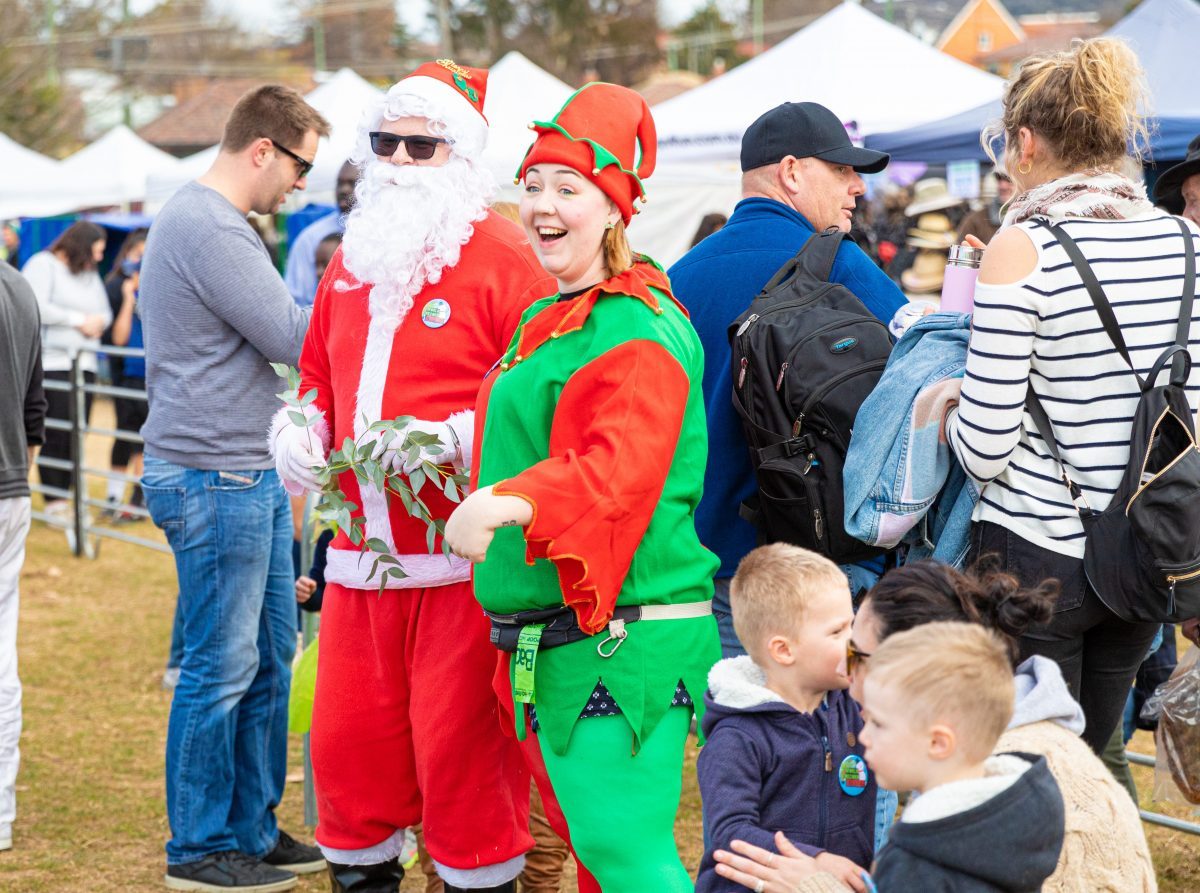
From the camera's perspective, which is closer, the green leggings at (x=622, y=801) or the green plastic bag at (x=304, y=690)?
the green leggings at (x=622, y=801)

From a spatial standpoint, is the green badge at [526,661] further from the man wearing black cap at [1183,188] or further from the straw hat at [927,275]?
the straw hat at [927,275]

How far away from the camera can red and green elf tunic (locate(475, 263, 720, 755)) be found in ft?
7.94

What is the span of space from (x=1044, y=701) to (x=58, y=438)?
9.56 meters

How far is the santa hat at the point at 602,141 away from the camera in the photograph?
2.59 m

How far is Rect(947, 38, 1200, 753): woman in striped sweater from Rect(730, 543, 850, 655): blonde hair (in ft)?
1.27

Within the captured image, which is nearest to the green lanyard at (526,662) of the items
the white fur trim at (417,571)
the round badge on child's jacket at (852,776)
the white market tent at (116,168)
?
the white fur trim at (417,571)

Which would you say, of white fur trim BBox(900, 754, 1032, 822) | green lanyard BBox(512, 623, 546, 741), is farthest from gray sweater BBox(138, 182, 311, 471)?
white fur trim BBox(900, 754, 1032, 822)

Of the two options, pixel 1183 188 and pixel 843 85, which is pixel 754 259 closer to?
pixel 1183 188

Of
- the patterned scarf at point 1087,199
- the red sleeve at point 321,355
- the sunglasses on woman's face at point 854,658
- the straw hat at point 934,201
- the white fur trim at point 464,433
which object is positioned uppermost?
the patterned scarf at point 1087,199

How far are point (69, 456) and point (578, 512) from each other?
30.2ft

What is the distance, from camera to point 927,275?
10.7 meters

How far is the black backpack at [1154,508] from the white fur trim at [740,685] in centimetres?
66

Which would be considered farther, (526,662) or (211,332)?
(211,332)

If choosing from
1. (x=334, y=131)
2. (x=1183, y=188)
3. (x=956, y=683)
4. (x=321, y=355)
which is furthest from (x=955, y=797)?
(x=334, y=131)
